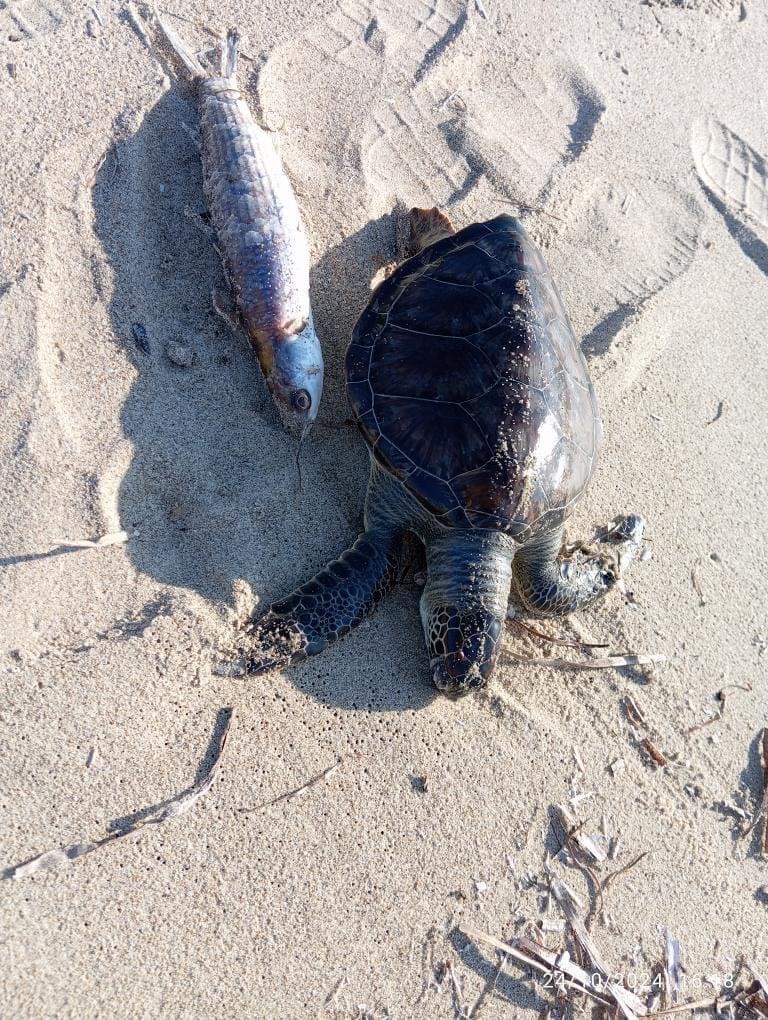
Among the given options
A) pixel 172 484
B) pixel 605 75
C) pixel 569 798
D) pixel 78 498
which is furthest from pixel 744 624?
pixel 605 75

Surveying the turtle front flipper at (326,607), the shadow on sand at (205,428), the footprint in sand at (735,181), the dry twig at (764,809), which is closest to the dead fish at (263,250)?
the shadow on sand at (205,428)

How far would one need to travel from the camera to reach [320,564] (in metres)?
Answer: 3.17

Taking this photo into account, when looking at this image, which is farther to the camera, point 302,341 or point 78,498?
point 302,341

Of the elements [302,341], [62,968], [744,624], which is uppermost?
[302,341]

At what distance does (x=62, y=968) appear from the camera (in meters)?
2.26

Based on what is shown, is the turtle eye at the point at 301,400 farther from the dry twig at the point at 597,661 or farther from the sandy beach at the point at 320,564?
the dry twig at the point at 597,661

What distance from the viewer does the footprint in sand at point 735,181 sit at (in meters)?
4.49

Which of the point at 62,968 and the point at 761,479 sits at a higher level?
the point at 761,479

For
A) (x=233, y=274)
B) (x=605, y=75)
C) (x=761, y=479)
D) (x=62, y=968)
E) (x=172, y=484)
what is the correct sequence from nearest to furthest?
(x=62, y=968), (x=172, y=484), (x=233, y=274), (x=761, y=479), (x=605, y=75)

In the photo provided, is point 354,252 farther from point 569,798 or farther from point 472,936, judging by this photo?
point 472,936

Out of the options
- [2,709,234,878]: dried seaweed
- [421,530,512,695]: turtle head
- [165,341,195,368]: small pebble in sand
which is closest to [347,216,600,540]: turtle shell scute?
[421,530,512,695]: turtle head

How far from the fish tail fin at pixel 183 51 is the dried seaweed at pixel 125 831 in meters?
3.06

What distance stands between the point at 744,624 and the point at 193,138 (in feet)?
11.5

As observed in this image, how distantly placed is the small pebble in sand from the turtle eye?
1.63ft
